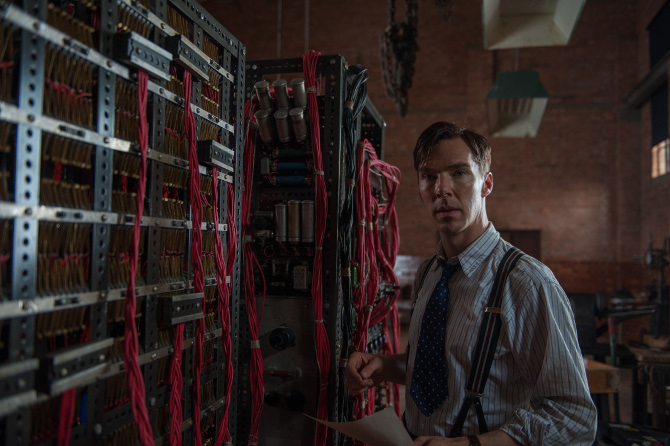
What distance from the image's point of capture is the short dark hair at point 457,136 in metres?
1.43

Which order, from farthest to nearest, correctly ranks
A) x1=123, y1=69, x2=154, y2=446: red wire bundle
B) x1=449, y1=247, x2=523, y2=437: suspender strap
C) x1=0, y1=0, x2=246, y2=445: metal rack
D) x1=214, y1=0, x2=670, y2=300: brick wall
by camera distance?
x1=214, y1=0, x2=670, y2=300: brick wall, x1=449, y1=247, x2=523, y2=437: suspender strap, x1=123, y1=69, x2=154, y2=446: red wire bundle, x1=0, y1=0, x2=246, y2=445: metal rack

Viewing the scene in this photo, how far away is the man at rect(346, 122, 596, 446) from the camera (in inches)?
44.4

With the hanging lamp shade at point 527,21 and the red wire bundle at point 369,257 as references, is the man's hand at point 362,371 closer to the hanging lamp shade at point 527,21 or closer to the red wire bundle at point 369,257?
the red wire bundle at point 369,257

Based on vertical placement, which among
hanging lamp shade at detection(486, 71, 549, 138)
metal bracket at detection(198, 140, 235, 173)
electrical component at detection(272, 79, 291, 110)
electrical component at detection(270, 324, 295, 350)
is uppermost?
hanging lamp shade at detection(486, 71, 549, 138)

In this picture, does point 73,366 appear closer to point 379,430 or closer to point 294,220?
point 379,430

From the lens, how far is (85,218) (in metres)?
0.86

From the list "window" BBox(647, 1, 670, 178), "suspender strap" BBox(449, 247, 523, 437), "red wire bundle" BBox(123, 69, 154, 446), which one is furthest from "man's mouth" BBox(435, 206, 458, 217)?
"window" BBox(647, 1, 670, 178)

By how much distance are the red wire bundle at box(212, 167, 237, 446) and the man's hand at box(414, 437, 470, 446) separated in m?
0.60

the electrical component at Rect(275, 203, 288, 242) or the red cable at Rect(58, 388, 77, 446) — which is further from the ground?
the electrical component at Rect(275, 203, 288, 242)

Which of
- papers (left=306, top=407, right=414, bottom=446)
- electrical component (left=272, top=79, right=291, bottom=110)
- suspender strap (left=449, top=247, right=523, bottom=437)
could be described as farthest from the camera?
electrical component (left=272, top=79, right=291, bottom=110)

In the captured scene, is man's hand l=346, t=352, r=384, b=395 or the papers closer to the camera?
the papers

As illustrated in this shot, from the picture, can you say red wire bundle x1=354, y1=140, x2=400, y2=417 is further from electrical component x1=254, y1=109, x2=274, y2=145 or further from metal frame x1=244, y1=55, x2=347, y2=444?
electrical component x1=254, y1=109, x2=274, y2=145

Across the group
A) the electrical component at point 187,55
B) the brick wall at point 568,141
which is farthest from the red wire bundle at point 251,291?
the brick wall at point 568,141

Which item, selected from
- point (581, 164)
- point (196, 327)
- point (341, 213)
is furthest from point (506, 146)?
point (196, 327)
